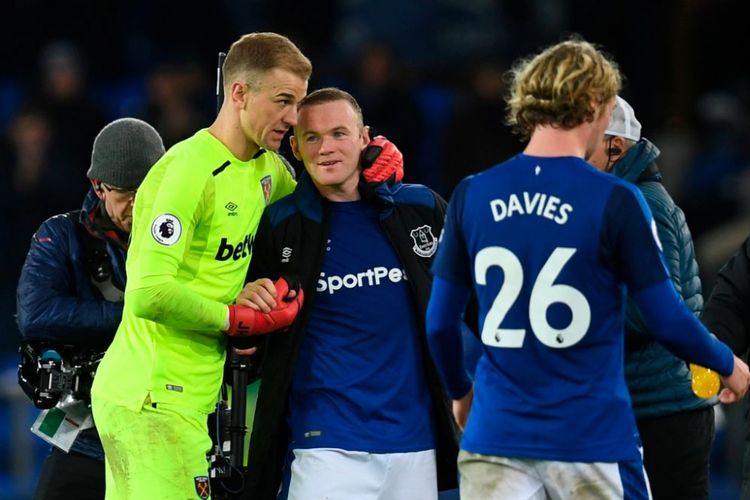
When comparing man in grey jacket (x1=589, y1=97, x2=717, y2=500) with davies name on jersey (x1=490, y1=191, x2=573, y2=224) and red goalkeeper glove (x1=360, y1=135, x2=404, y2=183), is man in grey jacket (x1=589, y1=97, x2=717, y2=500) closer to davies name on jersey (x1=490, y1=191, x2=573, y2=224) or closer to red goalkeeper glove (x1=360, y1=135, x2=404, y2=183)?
red goalkeeper glove (x1=360, y1=135, x2=404, y2=183)

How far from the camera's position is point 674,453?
5.26 meters

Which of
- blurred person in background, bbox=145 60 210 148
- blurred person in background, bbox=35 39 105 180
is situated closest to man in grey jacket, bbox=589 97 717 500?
blurred person in background, bbox=145 60 210 148

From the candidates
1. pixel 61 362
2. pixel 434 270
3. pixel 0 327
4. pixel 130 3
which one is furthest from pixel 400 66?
pixel 434 270

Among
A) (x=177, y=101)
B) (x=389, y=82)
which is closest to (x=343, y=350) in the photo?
(x=177, y=101)

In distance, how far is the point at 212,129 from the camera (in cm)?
501

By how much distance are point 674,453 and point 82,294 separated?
7.06ft

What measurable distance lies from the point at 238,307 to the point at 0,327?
648 centimetres

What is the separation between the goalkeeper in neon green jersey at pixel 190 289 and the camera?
4.75m

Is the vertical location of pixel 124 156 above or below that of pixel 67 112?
below

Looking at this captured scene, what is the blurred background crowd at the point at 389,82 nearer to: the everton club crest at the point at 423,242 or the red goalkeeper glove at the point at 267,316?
the everton club crest at the point at 423,242

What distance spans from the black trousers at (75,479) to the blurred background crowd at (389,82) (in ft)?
14.3

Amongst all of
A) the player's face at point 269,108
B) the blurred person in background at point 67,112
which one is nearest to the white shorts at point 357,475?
the player's face at point 269,108

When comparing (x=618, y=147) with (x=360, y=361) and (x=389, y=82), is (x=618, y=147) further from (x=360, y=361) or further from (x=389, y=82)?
(x=389, y=82)

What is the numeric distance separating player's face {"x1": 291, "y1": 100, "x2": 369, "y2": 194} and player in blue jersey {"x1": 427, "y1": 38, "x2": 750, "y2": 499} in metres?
0.98
